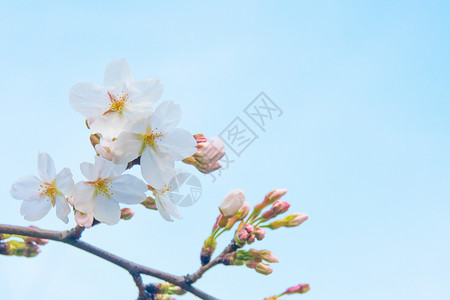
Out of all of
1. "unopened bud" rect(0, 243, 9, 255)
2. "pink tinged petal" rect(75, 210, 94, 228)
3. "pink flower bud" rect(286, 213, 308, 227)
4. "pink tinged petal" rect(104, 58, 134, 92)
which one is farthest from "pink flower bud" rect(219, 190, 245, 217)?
"unopened bud" rect(0, 243, 9, 255)

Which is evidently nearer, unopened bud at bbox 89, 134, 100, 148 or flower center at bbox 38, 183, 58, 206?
unopened bud at bbox 89, 134, 100, 148

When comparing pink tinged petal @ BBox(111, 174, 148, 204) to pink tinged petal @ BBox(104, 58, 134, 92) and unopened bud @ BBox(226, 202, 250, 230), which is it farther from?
unopened bud @ BBox(226, 202, 250, 230)

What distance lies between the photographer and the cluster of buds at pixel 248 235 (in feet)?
8.58

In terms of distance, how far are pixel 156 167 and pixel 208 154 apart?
0.26 meters

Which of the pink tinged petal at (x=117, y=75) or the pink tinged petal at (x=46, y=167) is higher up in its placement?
the pink tinged petal at (x=117, y=75)

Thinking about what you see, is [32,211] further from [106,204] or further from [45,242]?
[45,242]

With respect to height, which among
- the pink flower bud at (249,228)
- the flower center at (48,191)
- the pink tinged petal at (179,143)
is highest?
the pink tinged petal at (179,143)

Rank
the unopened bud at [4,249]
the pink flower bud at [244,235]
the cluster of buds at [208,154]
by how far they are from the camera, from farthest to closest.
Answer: the unopened bud at [4,249] → the pink flower bud at [244,235] → the cluster of buds at [208,154]

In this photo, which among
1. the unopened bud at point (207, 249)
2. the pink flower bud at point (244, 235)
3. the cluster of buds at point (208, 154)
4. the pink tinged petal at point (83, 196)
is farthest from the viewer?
the unopened bud at point (207, 249)

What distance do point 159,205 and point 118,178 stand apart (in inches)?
10.7

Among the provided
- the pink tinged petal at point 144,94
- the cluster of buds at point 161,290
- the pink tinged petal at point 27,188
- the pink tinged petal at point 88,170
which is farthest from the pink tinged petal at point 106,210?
the cluster of buds at point 161,290

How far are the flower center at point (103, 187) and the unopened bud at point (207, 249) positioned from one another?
0.70 m

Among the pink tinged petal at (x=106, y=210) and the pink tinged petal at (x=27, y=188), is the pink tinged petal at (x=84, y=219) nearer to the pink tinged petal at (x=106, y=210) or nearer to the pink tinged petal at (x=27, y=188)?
the pink tinged petal at (x=106, y=210)

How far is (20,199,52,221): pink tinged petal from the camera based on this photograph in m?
2.44
